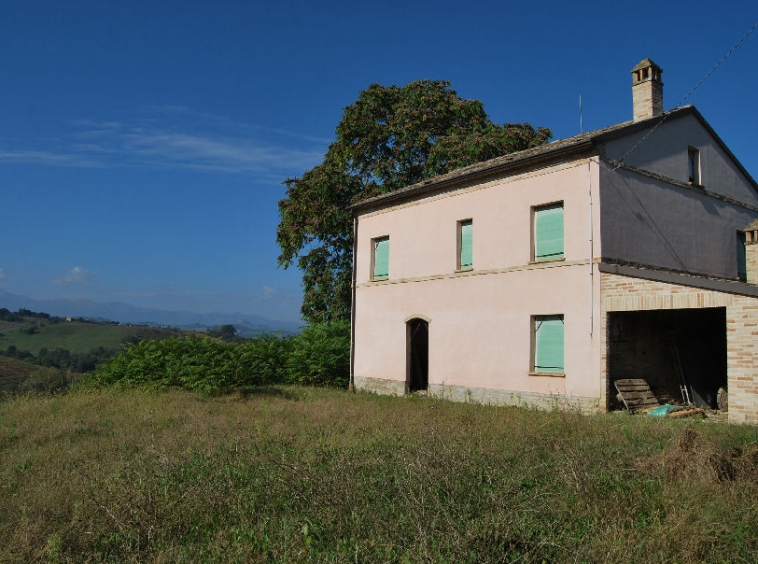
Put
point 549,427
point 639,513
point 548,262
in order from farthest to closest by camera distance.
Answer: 1. point 548,262
2. point 549,427
3. point 639,513

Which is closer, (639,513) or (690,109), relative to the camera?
(639,513)

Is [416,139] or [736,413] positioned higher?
[416,139]

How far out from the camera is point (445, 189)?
1788 cm

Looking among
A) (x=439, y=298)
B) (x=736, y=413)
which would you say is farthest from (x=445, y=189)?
(x=736, y=413)

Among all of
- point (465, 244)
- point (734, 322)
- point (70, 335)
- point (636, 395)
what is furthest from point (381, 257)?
point (70, 335)

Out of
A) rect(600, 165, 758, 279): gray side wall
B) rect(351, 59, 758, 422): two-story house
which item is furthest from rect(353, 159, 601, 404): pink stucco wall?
rect(600, 165, 758, 279): gray side wall

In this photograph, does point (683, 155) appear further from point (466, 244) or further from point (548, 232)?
point (466, 244)

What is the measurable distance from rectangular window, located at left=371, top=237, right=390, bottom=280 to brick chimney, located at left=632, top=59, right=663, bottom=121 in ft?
28.8

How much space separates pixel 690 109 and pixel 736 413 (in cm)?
947

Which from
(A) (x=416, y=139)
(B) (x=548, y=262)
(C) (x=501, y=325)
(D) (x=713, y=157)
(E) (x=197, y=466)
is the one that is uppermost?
(A) (x=416, y=139)

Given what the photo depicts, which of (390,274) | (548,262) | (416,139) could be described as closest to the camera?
(548,262)

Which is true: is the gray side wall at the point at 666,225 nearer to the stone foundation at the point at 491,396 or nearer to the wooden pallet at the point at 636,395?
the wooden pallet at the point at 636,395

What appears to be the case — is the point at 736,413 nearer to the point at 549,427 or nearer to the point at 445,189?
the point at 549,427

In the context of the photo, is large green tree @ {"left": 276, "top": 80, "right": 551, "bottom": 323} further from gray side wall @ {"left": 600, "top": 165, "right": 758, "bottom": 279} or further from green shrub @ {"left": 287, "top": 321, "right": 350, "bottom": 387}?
gray side wall @ {"left": 600, "top": 165, "right": 758, "bottom": 279}
